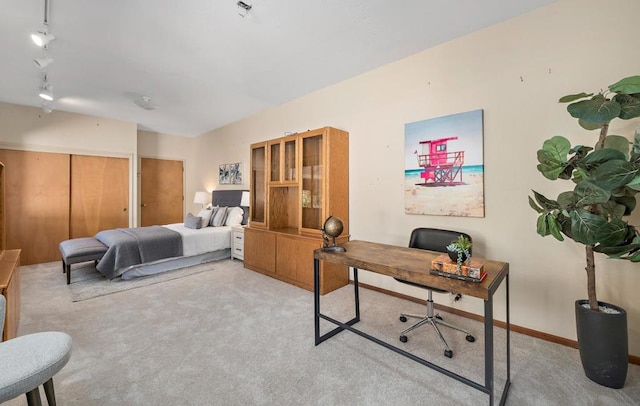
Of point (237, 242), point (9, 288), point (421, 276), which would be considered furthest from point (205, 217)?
point (421, 276)

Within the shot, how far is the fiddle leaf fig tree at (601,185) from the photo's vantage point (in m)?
1.42

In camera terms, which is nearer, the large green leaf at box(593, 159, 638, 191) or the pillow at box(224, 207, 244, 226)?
the large green leaf at box(593, 159, 638, 191)

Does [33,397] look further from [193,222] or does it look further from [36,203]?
[36,203]

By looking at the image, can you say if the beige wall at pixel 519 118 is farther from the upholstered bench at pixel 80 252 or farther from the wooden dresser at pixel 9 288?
the upholstered bench at pixel 80 252

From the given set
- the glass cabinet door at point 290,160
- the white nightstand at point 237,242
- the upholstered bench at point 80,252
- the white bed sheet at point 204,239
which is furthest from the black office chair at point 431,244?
the upholstered bench at point 80,252

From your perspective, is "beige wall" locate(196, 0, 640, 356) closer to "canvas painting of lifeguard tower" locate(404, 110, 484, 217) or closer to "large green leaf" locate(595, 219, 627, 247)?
"canvas painting of lifeguard tower" locate(404, 110, 484, 217)

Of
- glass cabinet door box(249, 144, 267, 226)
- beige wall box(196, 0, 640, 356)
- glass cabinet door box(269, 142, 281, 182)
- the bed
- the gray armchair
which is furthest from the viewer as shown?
glass cabinet door box(249, 144, 267, 226)

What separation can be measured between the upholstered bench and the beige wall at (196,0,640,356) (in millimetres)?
3780

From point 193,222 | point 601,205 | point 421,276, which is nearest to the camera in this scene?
point 421,276

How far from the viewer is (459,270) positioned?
1438mm

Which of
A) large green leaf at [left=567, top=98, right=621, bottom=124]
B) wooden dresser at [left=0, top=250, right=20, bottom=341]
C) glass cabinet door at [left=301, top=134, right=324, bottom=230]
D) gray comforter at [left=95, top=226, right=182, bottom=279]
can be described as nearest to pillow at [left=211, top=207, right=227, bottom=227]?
gray comforter at [left=95, top=226, right=182, bottom=279]

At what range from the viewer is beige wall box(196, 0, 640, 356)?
192 centimetres

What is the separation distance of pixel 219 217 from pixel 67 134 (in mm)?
3178

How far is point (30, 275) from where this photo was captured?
12.6ft
